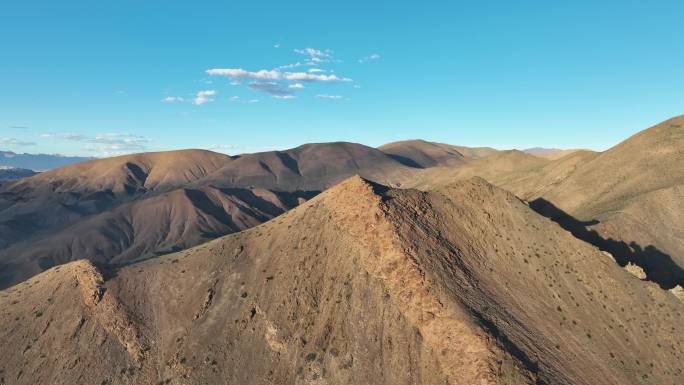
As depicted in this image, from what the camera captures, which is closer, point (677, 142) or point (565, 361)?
point (565, 361)

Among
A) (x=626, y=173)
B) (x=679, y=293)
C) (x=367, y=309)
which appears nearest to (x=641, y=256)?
(x=679, y=293)

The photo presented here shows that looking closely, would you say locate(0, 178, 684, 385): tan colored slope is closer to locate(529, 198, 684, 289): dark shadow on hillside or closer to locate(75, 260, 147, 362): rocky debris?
locate(75, 260, 147, 362): rocky debris

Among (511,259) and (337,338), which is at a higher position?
(511,259)

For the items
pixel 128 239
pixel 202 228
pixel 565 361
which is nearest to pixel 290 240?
pixel 565 361

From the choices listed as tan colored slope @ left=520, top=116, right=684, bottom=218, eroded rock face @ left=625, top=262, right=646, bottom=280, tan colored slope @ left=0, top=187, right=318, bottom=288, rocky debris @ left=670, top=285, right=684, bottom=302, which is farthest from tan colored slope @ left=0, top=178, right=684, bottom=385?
tan colored slope @ left=0, top=187, right=318, bottom=288

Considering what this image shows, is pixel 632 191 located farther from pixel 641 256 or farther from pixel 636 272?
pixel 636 272

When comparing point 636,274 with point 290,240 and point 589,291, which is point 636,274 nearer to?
point 589,291

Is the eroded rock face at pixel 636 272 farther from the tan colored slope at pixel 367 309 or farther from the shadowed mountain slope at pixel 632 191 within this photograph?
the shadowed mountain slope at pixel 632 191
